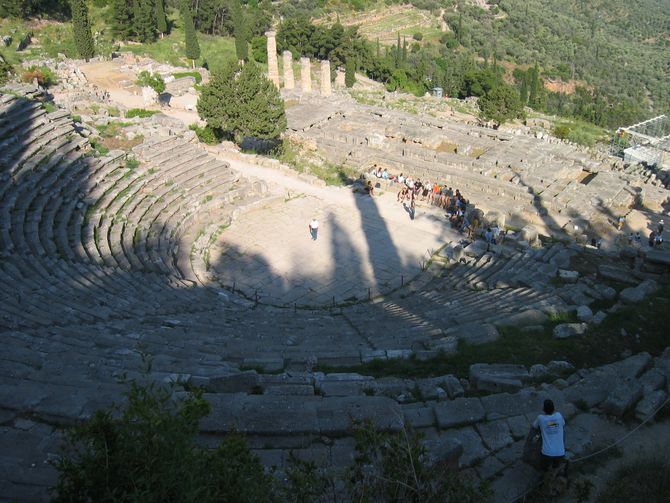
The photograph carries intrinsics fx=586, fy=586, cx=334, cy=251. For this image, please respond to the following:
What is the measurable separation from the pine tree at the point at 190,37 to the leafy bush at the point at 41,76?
1409 cm

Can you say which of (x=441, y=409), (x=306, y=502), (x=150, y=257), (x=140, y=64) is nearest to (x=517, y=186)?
(x=150, y=257)

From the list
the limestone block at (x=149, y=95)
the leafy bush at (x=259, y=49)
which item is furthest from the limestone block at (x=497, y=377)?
the leafy bush at (x=259, y=49)

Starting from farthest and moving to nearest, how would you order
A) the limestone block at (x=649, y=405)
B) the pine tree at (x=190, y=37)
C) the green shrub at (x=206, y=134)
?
the pine tree at (x=190, y=37)
the green shrub at (x=206, y=134)
the limestone block at (x=649, y=405)

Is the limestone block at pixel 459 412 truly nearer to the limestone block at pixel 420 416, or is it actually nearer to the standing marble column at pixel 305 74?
the limestone block at pixel 420 416

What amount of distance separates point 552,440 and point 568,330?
5474 millimetres

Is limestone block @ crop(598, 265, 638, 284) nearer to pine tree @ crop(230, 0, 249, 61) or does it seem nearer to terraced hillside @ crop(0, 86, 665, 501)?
terraced hillside @ crop(0, 86, 665, 501)

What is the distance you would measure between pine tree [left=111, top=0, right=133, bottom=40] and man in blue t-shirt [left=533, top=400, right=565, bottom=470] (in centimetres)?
5042

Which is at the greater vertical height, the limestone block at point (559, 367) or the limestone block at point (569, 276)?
the limestone block at point (559, 367)

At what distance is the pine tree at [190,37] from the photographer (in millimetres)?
46375

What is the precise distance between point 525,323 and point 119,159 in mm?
16455

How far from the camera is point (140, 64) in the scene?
42.6 meters

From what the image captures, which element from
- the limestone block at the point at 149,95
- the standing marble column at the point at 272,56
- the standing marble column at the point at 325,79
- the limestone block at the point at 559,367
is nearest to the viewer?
the limestone block at the point at 559,367

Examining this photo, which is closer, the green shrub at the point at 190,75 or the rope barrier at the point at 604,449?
the rope barrier at the point at 604,449

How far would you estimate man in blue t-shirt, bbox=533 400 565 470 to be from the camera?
6770mm
